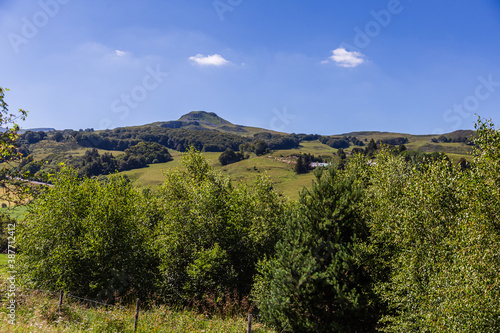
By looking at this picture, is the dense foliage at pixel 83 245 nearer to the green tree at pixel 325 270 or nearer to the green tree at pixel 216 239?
the green tree at pixel 216 239

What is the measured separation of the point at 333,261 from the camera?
20188mm

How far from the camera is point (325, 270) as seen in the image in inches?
817

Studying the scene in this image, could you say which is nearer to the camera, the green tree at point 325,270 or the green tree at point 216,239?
the green tree at point 325,270

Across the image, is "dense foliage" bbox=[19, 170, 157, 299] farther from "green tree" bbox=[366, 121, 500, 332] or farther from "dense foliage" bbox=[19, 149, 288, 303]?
"green tree" bbox=[366, 121, 500, 332]

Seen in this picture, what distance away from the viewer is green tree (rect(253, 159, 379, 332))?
64.8ft

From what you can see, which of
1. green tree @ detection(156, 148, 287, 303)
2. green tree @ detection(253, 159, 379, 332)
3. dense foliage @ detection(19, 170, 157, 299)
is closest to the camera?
green tree @ detection(253, 159, 379, 332)

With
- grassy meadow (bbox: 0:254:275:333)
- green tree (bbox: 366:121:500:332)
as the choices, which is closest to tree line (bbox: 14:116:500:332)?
green tree (bbox: 366:121:500:332)

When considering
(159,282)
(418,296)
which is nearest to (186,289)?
(159,282)

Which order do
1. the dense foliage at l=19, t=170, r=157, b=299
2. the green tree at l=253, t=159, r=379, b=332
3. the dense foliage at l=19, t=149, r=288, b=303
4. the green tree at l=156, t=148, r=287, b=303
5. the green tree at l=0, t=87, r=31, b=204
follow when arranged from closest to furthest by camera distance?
1. the green tree at l=0, t=87, r=31, b=204
2. the green tree at l=253, t=159, r=379, b=332
3. the dense foliage at l=19, t=170, r=157, b=299
4. the dense foliage at l=19, t=149, r=288, b=303
5. the green tree at l=156, t=148, r=287, b=303

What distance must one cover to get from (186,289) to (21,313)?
12.6 meters

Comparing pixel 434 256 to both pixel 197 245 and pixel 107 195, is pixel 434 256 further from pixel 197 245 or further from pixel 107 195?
pixel 107 195

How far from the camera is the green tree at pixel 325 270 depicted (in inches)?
778

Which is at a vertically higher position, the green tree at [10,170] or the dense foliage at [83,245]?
the green tree at [10,170]

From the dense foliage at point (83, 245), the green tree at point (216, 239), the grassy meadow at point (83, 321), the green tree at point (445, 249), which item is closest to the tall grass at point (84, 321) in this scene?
the grassy meadow at point (83, 321)
